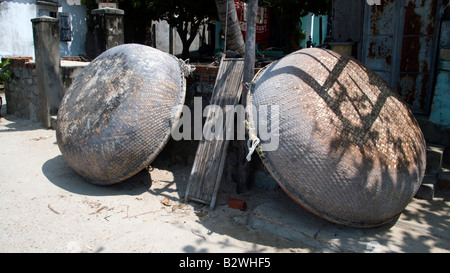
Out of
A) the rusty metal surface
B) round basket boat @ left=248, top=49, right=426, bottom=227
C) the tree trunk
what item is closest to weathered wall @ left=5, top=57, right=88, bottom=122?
the tree trunk

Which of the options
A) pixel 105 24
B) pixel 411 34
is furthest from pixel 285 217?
pixel 105 24

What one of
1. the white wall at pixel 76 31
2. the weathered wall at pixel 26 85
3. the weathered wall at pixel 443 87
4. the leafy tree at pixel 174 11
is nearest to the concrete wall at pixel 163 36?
the leafy tree at pixel 174 11

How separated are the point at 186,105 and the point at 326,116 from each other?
244 cm

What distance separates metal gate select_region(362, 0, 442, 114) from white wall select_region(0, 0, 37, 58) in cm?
1105

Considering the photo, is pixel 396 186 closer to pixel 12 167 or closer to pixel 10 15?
pixel 12 167

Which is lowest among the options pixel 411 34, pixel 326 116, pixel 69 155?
pixel 69 155

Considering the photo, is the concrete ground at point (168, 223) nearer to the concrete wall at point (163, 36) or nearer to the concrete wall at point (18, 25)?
the concrete wall at point (18, 25)

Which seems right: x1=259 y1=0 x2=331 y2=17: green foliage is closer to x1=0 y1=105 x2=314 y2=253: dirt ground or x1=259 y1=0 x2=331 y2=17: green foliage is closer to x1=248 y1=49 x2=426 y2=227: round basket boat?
x1=0 y1=105 x2=314 y2=253: dirt ground

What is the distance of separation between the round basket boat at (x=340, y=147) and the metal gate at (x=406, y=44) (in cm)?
130

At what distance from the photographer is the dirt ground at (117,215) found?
10.2 ft

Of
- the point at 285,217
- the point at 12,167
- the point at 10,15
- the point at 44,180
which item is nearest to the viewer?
the point at 285,217

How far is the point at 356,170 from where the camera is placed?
2.94 m

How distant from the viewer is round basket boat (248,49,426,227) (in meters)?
2.96

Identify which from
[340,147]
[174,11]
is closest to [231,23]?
[340,147]
